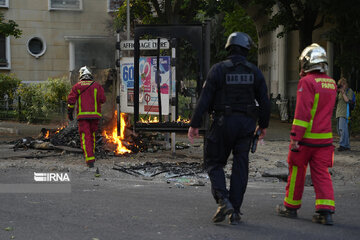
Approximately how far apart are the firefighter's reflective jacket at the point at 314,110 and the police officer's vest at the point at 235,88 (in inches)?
20.5

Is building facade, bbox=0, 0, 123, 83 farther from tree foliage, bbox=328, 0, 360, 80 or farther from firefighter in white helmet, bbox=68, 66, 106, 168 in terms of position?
firefighter in white helmet, bbox=68, 66, 106, 168

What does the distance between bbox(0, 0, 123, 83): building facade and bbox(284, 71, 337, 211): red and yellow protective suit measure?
25418 millimetres

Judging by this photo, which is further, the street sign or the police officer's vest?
the street sign

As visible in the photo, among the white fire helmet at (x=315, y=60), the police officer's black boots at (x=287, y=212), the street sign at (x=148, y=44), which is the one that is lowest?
the police officer's black boots at (x=287, y=212)

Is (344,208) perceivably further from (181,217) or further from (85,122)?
(85,122)

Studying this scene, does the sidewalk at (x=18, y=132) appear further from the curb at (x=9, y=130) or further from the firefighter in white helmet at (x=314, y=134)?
the firefighter in white helmet at (x=314, y=134)

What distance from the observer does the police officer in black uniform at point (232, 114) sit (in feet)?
19.1

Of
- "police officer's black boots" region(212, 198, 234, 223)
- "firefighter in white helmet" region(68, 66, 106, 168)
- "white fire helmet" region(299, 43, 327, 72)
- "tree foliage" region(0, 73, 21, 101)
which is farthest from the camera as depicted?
"tree foliage" region(0, 73, 21, 101)

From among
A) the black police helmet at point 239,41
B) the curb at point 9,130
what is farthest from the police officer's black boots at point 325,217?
the curb at point 9,130

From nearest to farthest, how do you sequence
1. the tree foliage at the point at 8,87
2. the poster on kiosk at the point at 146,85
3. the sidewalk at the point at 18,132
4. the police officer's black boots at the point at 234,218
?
the police officer's black boots at the point at 234,218 < the poster on kiosk at the point at 146,85 < the sidewalk at the point at 18,132 < the tree foliage at the point at 8,87

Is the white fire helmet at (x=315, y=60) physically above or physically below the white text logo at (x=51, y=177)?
above

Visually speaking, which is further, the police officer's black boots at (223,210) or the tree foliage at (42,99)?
the tree foliage at (42,99)

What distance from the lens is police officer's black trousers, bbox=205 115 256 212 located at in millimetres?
5844

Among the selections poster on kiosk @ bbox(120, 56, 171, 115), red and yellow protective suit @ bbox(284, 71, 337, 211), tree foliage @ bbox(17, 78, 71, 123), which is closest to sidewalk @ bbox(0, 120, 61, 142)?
tree foliage @ bbox(17, 78, 71, 123)
